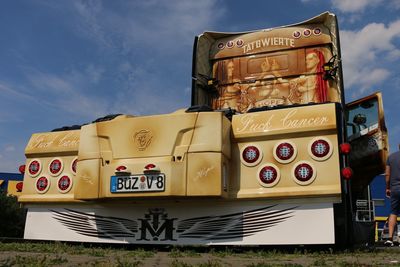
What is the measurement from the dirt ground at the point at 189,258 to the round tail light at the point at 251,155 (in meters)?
1.15

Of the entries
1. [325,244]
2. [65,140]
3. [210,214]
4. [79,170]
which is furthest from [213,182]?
[65,140]

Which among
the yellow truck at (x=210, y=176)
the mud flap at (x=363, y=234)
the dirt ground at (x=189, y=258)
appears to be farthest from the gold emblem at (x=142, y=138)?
the mud flap at (x=363, y=234)

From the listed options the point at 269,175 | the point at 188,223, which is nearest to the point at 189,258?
the point at 188,223

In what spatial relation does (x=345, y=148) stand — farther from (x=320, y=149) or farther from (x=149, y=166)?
(x=149, y=166)

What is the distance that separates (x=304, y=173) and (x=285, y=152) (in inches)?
14.3

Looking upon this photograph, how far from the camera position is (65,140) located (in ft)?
22.7

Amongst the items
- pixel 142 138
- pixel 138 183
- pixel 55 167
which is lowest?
pixel 138 183

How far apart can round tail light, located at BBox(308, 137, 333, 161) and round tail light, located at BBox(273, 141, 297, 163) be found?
22 cm

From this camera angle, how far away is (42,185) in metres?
6.95

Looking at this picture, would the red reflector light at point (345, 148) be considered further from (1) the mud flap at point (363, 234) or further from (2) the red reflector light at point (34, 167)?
(2) the red reflector light at point (34, 167)

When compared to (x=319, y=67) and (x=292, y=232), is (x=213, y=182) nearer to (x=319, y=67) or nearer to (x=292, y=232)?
(x=292, y=232)

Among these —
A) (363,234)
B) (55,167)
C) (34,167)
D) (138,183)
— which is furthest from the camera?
(34,167)

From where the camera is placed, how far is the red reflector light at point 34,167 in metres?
7.07

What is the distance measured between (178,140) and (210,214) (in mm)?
1087
